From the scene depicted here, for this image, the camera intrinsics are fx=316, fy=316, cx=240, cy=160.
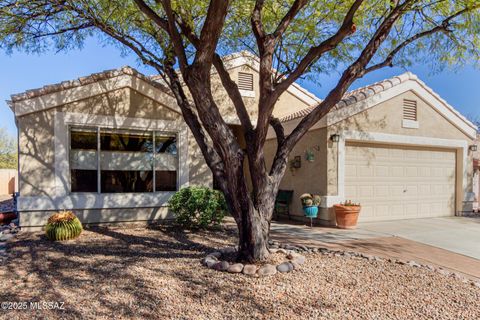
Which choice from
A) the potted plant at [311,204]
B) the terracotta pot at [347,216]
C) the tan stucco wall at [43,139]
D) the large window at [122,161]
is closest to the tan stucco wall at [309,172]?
the potted plant at [311,204]

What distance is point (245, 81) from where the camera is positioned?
11555mm

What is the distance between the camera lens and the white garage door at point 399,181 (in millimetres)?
9766

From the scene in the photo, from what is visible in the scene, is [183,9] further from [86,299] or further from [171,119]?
[86,299]

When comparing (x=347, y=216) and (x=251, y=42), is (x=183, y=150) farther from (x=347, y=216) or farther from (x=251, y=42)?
(x=347, y=216)

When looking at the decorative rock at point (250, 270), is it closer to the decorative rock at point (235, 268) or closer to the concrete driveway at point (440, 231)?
the decorative rock at point (235, 268)

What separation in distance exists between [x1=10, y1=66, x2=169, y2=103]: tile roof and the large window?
1088 mm

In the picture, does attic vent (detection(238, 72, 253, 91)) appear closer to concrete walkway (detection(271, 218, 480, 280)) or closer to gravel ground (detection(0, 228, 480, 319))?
concrete walkway (detection(271, 218, 480, 280))

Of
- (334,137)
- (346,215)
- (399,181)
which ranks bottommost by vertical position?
(346,215)

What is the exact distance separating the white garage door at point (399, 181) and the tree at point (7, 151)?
36.4m

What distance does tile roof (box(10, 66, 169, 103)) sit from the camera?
7.76 meters

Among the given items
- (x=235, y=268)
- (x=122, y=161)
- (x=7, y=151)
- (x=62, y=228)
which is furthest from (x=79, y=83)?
(x=7, y=151)

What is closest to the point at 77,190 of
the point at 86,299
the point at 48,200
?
the point at 48,200

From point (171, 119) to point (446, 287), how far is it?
24.4 ft

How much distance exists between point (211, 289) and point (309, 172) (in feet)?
20.4
